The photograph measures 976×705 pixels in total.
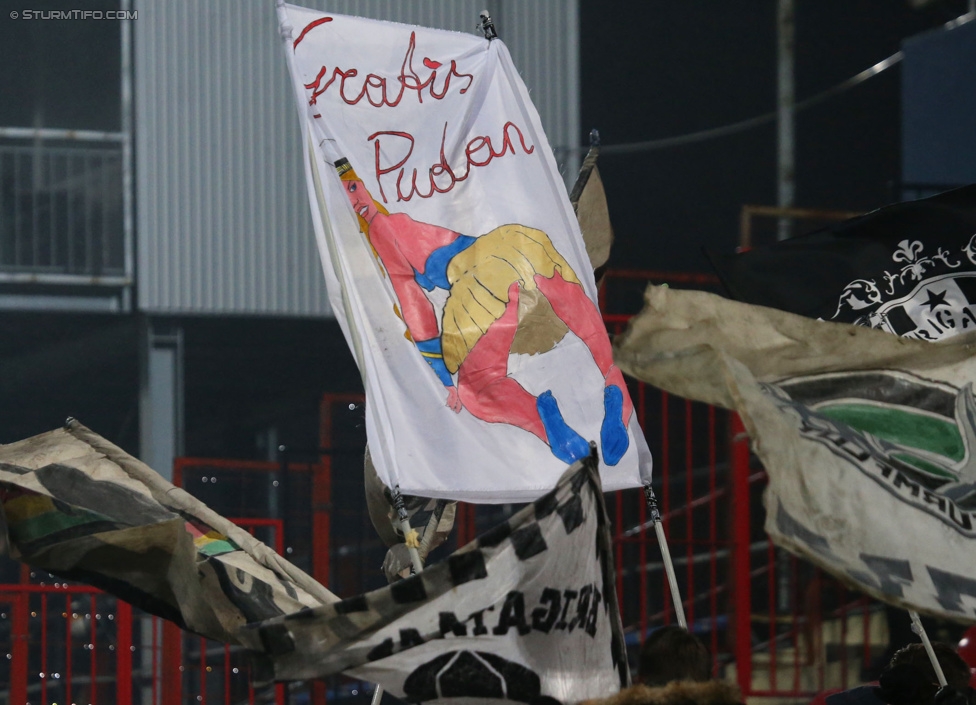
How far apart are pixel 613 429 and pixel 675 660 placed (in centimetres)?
134

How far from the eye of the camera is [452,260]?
184 inches

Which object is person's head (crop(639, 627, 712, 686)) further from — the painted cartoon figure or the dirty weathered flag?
the dirty weathered flag

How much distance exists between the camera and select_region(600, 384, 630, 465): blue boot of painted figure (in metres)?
4.61

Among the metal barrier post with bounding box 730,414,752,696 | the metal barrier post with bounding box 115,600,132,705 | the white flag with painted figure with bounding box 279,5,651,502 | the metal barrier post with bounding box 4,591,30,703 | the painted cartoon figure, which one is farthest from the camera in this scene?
the metal barrier post with bounding box 730,414,752,696

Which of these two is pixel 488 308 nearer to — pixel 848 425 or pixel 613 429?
pixel 613 429

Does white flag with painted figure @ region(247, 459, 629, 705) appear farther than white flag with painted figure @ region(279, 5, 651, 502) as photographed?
No

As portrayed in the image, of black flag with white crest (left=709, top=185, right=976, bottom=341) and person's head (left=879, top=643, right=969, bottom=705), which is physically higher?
black flag with white crest (left=709, top=185, right=976, bottom=341)

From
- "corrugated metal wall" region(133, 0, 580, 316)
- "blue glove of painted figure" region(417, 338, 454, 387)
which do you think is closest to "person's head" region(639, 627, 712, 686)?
"blue glove of painted figure" region(417, 338, 454, 387)

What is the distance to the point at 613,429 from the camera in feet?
15.3

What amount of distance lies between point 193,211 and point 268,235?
0.59m

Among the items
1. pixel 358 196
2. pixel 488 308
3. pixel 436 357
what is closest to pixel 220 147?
pixel 358 196

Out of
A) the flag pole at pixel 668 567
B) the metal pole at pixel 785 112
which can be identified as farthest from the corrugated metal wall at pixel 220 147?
the flag pole at pixel 668 567

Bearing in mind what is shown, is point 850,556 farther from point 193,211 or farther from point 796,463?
point 193,211

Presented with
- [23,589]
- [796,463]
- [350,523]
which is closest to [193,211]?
[350,523]
